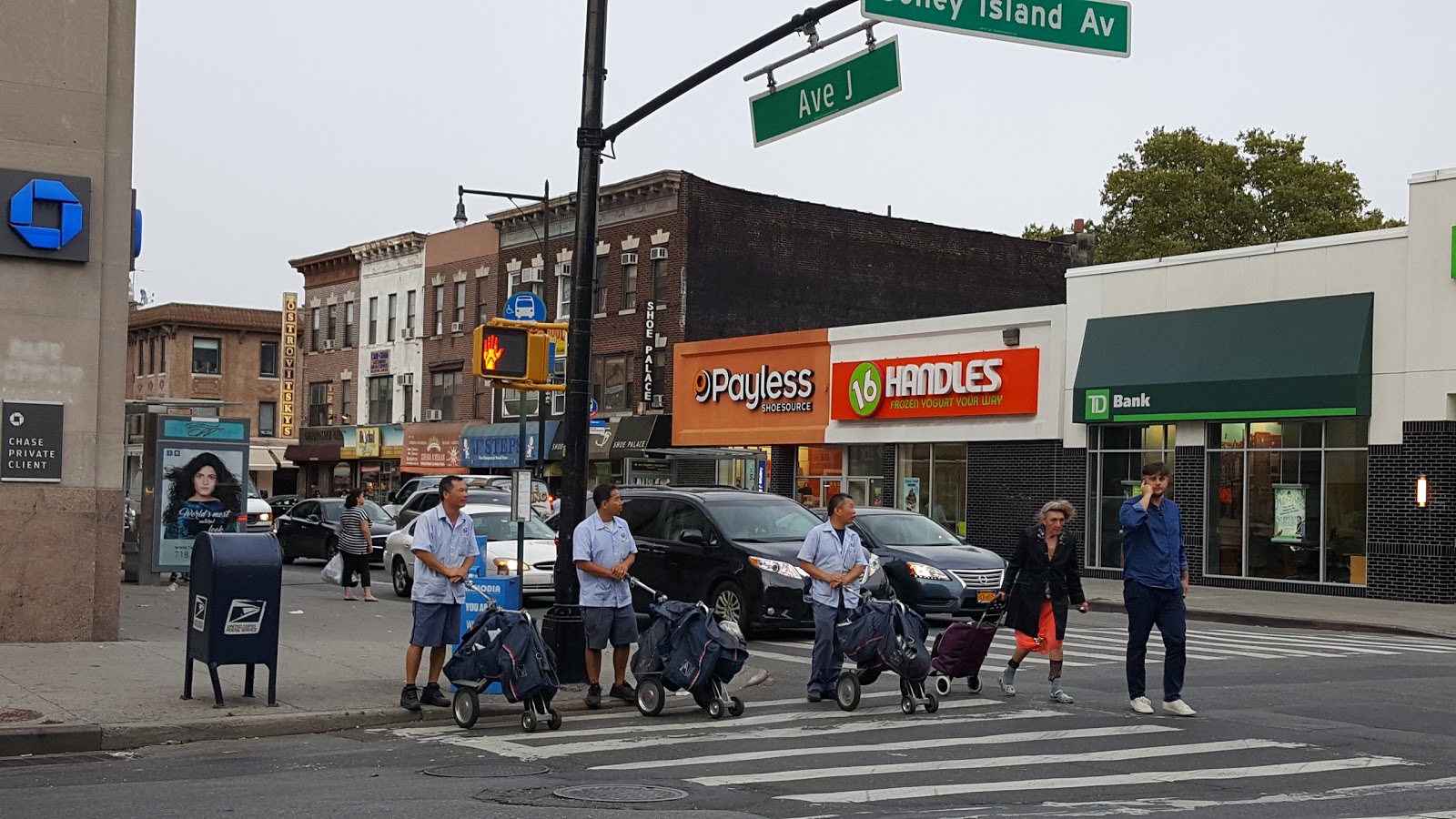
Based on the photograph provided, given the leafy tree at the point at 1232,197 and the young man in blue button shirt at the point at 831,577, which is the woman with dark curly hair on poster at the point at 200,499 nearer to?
the young man in blue button shirt at the point at 831,577

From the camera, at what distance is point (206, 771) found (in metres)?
9.73

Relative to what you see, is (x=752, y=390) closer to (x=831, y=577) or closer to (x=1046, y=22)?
(x=831, y=577)

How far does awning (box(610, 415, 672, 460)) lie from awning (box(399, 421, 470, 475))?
9546 mm

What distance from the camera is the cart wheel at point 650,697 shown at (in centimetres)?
1230

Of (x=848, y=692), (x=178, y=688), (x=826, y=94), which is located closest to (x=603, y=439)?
(x=178, y=688)

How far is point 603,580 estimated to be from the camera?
12617mm

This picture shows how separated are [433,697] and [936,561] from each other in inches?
384

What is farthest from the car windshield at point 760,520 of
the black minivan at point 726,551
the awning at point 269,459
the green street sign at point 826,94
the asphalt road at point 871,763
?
the awning at point 269,459

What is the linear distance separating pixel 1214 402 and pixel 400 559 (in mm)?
15117

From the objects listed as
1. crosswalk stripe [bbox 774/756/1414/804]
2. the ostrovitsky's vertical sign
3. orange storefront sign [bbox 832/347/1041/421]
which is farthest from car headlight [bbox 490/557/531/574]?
the ostrovitsky's vertical sign

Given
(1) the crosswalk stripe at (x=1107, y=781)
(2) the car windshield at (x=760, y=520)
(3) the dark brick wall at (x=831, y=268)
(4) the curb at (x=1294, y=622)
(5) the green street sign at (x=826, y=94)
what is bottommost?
(4) the curb at (x=1294, y=622)

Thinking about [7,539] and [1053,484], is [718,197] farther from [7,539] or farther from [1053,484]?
[7,539]

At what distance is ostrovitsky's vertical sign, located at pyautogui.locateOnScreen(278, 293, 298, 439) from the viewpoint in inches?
2547

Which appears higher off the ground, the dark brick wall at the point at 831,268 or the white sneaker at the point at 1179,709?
the dark brick wall at the point at 831,268
